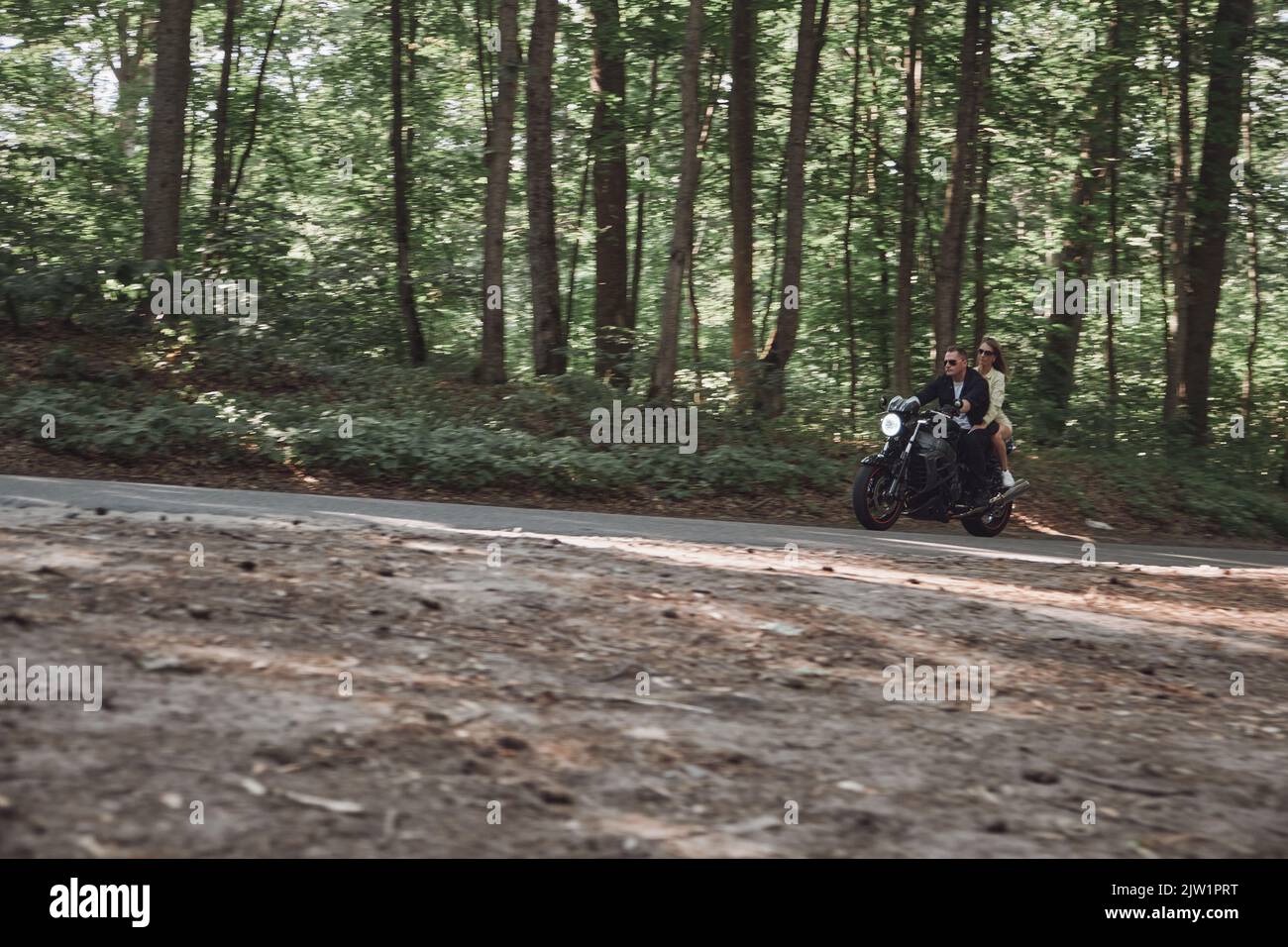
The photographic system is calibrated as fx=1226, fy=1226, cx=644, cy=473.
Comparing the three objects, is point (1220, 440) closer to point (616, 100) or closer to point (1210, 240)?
point (1210, 240)

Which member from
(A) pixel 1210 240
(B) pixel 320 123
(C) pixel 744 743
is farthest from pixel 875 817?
(B) pixel 320 123

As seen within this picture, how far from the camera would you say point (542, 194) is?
21.1 m

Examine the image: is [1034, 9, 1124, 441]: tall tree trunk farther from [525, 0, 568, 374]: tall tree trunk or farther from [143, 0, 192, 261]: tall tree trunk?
[143, 0, 192, 261]: tall tree trunk

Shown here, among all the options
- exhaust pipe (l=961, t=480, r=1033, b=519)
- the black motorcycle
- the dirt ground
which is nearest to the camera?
the dirt ground

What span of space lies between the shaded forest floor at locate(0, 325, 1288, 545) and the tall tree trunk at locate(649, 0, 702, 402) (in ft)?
Result: 3.60

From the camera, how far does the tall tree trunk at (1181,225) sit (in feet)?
81.9

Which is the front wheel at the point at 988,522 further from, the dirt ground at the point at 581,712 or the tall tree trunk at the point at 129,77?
the tall tree trunk at the point at 129,77

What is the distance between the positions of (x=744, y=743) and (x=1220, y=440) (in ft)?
79.8

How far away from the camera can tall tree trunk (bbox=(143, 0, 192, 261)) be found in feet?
67.9

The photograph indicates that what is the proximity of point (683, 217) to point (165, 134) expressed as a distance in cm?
902

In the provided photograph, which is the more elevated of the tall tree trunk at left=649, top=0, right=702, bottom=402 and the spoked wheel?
the tall tree trunk at left=649, top=0, right=702, bottom=402

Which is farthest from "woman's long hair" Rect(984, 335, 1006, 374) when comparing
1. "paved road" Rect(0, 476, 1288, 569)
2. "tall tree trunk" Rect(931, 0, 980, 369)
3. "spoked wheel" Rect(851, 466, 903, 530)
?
"tall tree trunk" Rect(931, 0, 980, 369)

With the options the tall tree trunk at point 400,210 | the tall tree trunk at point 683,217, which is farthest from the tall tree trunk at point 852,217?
the tall tree trunk at point 400,210
